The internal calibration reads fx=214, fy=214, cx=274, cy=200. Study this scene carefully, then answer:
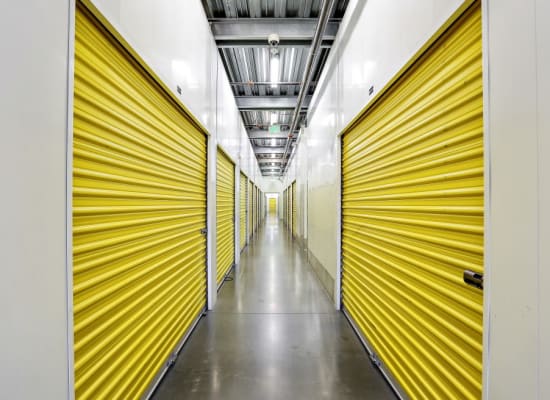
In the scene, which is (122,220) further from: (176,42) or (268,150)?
(268,150)

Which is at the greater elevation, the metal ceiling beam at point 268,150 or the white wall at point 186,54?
the metal ceiling beam at point 268,150

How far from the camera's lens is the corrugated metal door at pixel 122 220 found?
1053 mm

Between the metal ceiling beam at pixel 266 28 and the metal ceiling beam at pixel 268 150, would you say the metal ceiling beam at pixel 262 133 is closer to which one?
the metal ceiling beam at pixel 268 150

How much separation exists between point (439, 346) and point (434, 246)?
55cm

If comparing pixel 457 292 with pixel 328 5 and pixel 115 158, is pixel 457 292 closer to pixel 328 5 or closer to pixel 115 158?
pixel 115 158

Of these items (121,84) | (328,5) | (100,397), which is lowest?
(100,397)

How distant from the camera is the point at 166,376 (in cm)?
177


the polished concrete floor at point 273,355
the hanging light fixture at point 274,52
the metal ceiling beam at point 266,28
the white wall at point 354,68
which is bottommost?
the polished concrete floor at point 273,355
